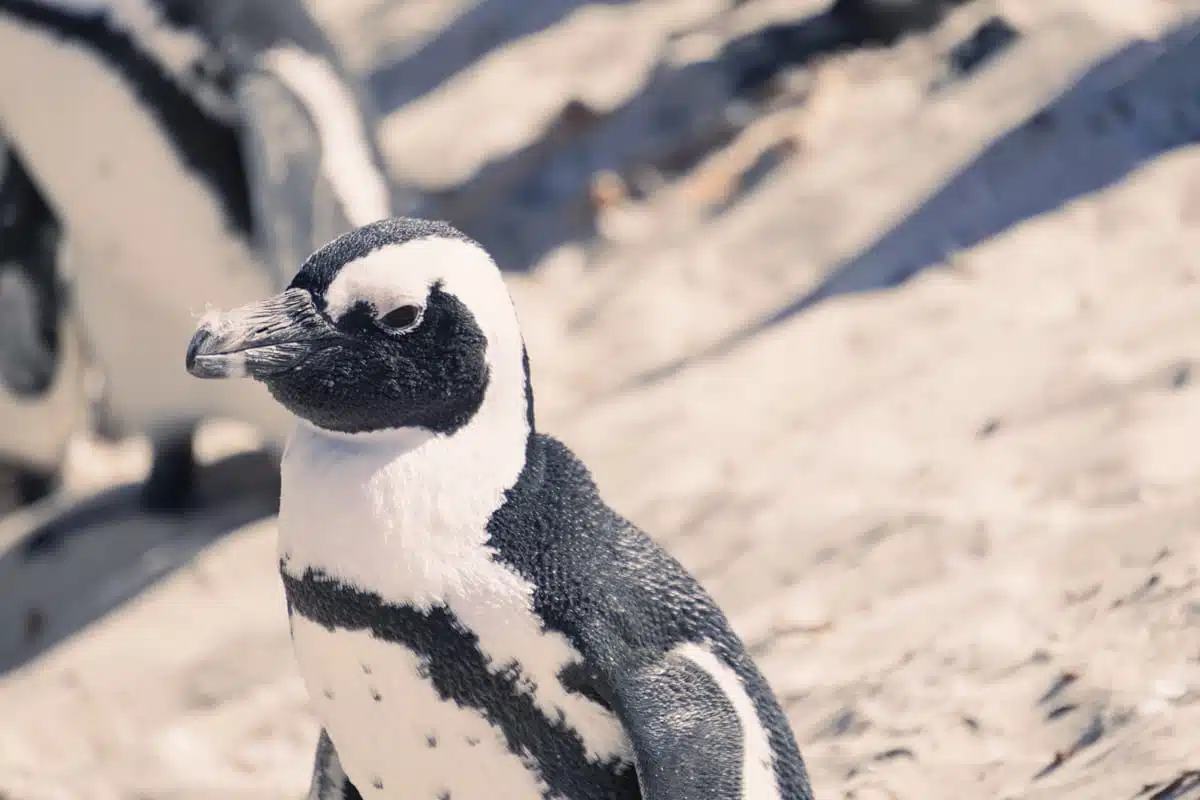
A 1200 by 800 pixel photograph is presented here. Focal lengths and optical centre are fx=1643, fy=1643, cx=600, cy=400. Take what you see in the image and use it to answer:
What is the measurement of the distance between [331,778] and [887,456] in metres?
1.26

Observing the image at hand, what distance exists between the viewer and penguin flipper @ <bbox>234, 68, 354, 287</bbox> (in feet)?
9.51

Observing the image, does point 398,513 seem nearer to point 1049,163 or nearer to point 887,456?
point 887,456

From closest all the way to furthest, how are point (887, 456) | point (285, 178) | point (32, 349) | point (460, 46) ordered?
point (887, 456), point (285, 178), point (32, 349), point (460, 46)

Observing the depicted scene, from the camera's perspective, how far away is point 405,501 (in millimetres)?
1409

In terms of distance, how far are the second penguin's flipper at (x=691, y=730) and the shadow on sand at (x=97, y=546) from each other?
6.10 feet

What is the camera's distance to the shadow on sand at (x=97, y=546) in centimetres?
310

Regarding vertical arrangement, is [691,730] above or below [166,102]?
below

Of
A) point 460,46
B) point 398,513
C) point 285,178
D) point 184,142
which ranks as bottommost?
point 398,513

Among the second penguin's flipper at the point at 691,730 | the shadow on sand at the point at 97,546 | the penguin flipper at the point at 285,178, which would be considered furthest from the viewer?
the shadow on sand at the point at 97,546

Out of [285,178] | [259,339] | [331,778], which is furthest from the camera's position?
[285,178]

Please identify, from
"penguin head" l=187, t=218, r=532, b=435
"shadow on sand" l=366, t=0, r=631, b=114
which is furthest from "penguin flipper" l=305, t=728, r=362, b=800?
"shadow on sand" l=366, t=0, r=631, b=114

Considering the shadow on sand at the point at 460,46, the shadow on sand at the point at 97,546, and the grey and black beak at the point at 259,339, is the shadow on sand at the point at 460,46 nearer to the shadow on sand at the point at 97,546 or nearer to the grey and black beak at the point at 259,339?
the shadow on sand at the point at 97,546

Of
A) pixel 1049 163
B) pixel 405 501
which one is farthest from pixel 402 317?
pixel 1049 163

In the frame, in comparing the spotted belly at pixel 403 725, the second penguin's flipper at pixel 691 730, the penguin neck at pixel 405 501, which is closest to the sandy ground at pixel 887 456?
the second penguin's flipper at pixel 691 730
